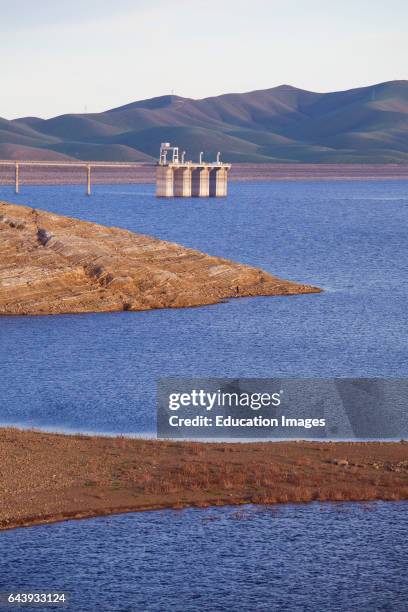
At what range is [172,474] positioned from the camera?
1459 inches

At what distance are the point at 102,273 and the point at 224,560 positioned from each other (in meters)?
50.7

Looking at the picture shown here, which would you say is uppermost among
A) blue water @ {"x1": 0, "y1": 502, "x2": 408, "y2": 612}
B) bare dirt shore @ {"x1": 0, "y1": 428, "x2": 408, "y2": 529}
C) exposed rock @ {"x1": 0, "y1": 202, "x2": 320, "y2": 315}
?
exposed rock @ {"x1": 0, "y1": 202, "x2": 320, "y2": 315}

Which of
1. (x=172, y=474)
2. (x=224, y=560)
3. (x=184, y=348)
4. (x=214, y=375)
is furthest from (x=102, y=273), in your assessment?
(x=224, y=560)

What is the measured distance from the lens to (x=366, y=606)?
27766 mm

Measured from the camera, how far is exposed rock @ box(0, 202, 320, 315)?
76.9 metres

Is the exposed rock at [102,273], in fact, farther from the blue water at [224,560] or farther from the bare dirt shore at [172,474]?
the blue water at [224,560]


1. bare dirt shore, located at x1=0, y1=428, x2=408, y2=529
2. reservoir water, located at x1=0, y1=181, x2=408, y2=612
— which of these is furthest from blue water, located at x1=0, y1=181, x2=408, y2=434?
bare dirt shore, located at x1=0, y1=428, x2=408, y2=529

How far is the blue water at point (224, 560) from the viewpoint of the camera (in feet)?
92.2

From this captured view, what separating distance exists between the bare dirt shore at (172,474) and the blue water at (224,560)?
812 mm

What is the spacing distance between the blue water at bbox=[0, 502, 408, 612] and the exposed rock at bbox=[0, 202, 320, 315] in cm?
4299

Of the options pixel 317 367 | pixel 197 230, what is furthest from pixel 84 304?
pixel 197 230

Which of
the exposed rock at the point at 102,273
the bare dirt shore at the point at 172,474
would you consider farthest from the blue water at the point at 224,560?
the exposed rock at the point at 102,273

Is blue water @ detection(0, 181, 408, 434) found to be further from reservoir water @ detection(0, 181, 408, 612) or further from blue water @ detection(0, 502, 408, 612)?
blue water @ detection(0, 502, 408, 612)

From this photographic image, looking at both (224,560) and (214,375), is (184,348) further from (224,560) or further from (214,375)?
(224,560)
